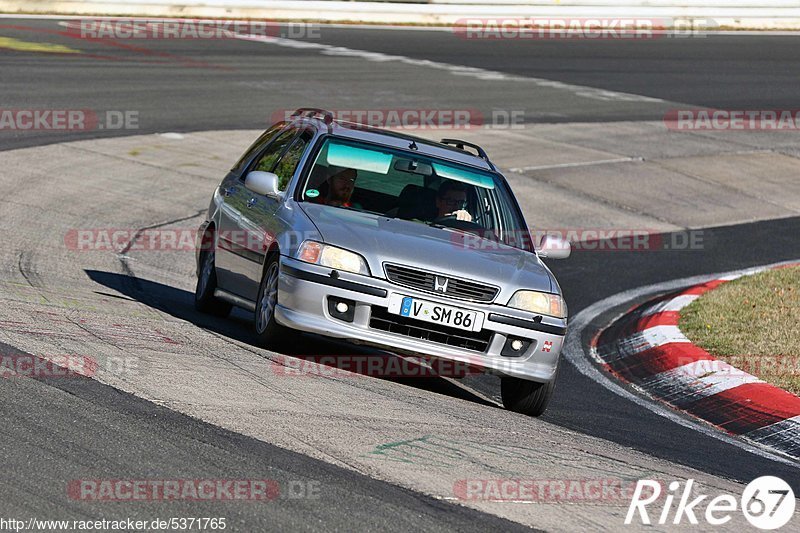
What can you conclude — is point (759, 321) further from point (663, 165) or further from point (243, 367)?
point (663, 165)

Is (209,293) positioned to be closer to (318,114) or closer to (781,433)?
(318,114)

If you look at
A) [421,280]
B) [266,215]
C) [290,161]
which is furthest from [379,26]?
[421,280]

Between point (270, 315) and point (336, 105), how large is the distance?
1347cm

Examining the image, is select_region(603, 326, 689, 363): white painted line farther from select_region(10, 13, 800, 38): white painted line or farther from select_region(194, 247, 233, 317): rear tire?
select_region(10, 13, 800, 38): white painted line

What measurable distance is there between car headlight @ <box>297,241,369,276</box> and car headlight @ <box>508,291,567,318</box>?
92cm

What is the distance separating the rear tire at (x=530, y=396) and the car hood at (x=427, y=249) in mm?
579

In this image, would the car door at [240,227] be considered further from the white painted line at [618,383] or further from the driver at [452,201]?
the white painted line at [618,383]

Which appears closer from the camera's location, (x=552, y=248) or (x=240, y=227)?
(x=552, y=248)

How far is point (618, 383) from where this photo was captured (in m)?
9.28

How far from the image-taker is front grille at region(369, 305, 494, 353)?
762cm

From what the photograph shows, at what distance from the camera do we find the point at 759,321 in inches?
410

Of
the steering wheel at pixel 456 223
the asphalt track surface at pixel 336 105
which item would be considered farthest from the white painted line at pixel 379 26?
the steering wheel at pixel 456 223

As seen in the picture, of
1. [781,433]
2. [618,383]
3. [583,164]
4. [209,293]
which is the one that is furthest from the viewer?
[583,164]

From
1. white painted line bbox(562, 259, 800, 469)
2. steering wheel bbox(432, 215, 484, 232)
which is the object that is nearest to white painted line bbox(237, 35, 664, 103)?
white painted line bbox(562, 259, 800, 469)
